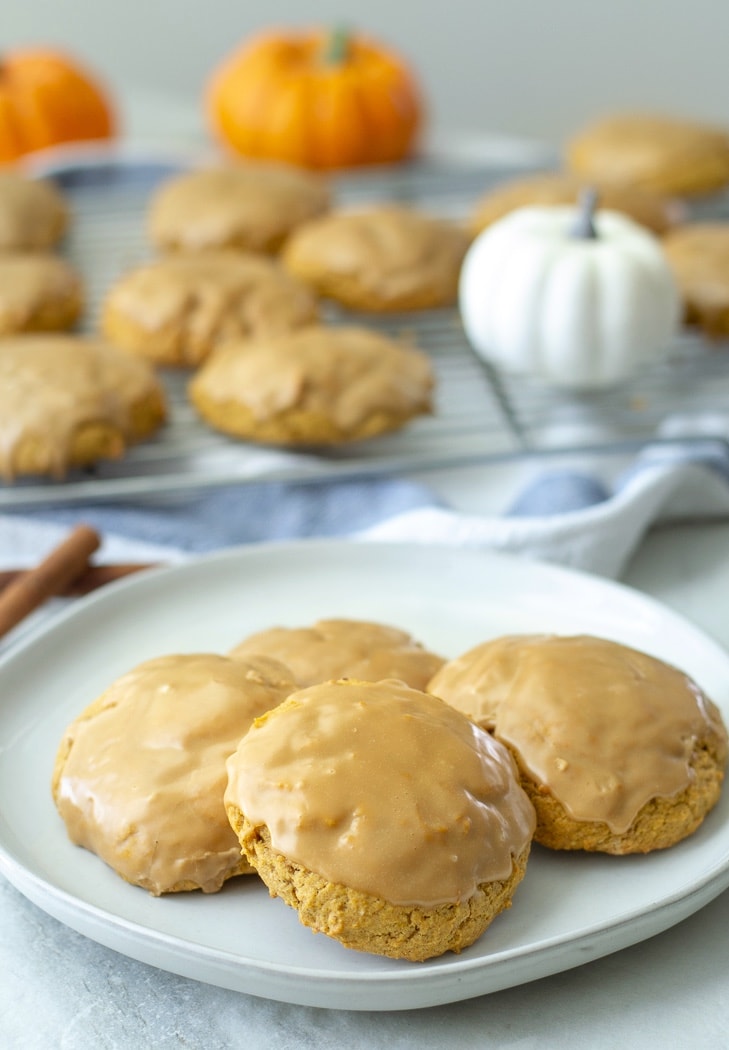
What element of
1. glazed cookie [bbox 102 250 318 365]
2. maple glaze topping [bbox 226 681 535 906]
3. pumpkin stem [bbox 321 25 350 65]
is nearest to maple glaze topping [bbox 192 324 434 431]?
glazed cookie [bbox 102 250 318 365]

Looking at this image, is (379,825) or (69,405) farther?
(69,405)

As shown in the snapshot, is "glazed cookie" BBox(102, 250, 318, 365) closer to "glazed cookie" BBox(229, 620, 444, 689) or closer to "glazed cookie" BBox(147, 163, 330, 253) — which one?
"glazed cookie" BBox(147, 163, 330, 253)

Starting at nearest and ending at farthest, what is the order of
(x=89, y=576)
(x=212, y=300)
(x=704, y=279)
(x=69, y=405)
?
(x=89, y=576) < (x=69, y=405) < (x=212, y=300) < (x=704, y=279)

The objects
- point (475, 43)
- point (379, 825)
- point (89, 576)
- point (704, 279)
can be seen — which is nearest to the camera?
point (379, 825)

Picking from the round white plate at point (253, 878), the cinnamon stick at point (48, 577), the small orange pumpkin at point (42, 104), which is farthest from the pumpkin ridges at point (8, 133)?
the round white plate at point (253, 878)

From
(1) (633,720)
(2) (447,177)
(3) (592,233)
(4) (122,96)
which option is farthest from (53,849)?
(4) (122,96)

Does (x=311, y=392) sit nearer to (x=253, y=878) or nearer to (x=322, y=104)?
(x=253, y=878)

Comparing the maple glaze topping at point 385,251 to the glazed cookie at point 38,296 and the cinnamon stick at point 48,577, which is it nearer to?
the glazed cookie at point 38,296

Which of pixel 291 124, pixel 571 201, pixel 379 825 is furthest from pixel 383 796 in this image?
pixel 291 124
